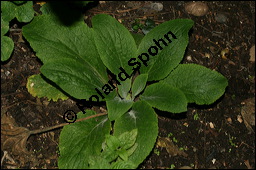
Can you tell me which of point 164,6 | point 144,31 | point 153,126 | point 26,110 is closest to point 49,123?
point 26,110

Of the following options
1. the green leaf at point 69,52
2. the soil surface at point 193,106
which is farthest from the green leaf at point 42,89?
the green leaf at point 69,52

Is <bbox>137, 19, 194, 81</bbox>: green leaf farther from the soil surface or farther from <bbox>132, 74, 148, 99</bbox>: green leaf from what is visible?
the soil surface

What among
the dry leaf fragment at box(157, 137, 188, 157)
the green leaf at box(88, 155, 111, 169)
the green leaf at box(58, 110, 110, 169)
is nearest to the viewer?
the green leaf at box(88, 155, 111, 169)

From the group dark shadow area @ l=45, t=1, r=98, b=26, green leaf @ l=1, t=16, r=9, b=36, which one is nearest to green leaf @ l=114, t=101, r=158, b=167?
dark shadow area @ l=45, t=1, r=98, b=26

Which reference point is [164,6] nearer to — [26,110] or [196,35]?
[196,35]

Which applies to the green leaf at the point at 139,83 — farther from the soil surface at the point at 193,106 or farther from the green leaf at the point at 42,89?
the green leaf at the point at 42,89

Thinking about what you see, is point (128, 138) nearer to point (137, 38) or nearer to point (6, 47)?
point (137, 38)

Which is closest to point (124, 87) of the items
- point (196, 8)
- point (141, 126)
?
point (141, 126)
